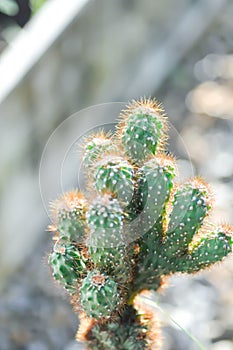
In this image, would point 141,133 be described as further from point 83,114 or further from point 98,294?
point 83,114

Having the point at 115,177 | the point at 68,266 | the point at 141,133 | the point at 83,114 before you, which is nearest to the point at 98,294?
the point at 68,266

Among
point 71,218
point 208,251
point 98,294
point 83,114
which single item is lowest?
point 98,294

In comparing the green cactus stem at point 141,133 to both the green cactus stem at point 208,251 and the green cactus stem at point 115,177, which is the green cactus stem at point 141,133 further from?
the green cactus stem at point 208,251

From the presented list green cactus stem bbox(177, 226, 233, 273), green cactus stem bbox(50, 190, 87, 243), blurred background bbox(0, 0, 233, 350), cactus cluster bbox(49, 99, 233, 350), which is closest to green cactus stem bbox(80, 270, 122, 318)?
cactus cluster bbox(49, 99, 233, 350)

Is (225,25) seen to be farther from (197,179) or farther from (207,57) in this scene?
(197,179)

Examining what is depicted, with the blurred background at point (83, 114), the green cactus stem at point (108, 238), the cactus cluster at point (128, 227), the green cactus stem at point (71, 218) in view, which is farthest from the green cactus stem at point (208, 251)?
the blurred background at point (83, 114)

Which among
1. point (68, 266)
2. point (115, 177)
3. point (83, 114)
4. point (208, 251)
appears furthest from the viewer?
point (83, 114)
